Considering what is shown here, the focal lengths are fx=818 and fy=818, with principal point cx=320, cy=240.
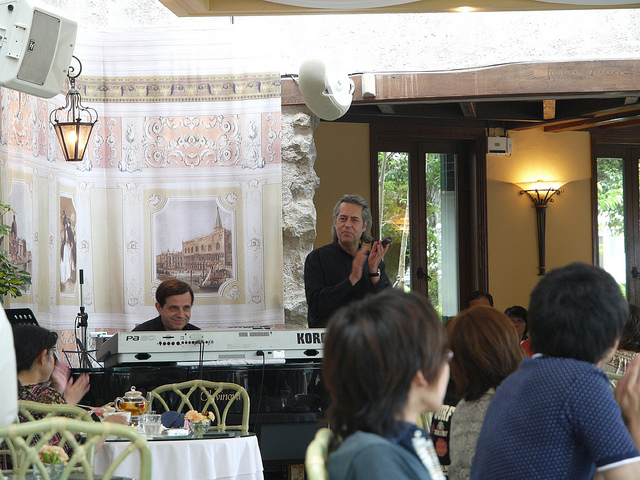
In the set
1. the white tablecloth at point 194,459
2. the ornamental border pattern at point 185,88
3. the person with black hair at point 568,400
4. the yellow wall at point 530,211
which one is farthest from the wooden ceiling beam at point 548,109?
the person with black hair at point 568,400

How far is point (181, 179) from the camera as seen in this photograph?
5273mm

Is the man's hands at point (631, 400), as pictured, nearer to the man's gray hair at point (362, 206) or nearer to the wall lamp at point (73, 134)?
the man's gray hair at point (362, 206)

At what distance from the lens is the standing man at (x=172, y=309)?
4336mm

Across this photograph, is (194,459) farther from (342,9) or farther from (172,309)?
(342,9)

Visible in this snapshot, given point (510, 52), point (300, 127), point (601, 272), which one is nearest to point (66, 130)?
point (300, 127)

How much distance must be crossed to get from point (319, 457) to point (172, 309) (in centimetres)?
319

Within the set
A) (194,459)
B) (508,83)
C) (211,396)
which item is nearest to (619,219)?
(508,83)

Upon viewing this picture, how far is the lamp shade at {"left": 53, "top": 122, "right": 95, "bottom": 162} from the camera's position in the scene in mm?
4547

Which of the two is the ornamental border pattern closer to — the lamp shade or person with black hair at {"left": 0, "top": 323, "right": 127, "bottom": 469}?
the lamp shade

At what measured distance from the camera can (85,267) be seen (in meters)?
5.13

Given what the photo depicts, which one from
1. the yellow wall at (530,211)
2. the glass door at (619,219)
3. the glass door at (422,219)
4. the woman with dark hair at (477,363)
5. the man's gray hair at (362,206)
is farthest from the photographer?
the glass door at (619,219)

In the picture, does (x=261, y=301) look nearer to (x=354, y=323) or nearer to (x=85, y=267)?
(x=85, y=267)

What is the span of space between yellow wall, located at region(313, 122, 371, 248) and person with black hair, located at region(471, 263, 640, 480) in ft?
18.6

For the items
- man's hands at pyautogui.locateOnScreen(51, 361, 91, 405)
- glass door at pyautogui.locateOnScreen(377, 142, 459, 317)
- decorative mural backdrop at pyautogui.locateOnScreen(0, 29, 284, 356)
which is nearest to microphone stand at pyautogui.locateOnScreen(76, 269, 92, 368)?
decorative mural backdrop at pyautogui.locateOnScreen(0, 29, 284, 356)
